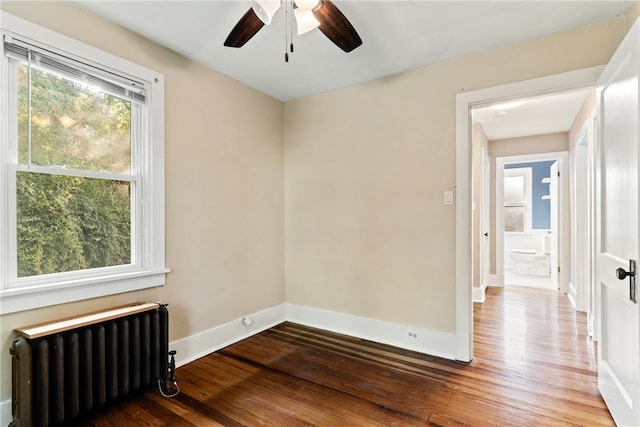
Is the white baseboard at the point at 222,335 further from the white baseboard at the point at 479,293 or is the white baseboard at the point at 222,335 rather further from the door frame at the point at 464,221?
the white baseboard at the point at 479,293

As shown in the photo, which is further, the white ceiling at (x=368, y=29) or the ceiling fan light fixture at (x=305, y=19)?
the white ceiling at (x=368, y=29)

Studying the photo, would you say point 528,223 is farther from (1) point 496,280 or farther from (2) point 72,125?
(2) point 72,125

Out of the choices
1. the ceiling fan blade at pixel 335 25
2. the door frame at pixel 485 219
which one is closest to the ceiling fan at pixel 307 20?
the ceiling fan blade at pixel 335 25

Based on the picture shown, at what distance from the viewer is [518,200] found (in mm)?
7789

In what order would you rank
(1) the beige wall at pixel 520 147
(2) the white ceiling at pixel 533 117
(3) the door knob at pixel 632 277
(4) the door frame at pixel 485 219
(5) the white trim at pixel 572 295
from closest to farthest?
1. (3) the door knob at pixel 632 277
2. (2) the white ceiling at pixel 533 117
3. (5) the white trim at pixel 572 295
4. (4) the door frame at pixel 485 219
5. (1) the beige wall at pixel 520 147

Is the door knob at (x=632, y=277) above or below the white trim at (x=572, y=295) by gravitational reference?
above

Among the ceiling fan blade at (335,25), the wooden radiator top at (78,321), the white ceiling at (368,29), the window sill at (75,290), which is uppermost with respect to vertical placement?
the white ceiling at (368,29)

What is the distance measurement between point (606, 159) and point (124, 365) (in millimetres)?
3221

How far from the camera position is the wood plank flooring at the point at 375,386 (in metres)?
1.84

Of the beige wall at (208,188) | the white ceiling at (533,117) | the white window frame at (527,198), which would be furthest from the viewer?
the white window frame at (527,198)

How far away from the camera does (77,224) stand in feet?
6.62

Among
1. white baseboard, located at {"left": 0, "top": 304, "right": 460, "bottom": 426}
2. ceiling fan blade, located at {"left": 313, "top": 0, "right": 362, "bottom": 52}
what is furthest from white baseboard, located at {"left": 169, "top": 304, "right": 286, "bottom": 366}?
ceiling fan blade, located at {"left": 313, "top": 0, "right": 362, "bottom": 52}

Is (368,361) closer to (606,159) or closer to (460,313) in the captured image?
(460,313)

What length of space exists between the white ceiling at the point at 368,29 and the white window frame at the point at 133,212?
0.32m
